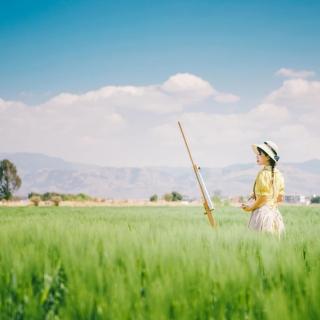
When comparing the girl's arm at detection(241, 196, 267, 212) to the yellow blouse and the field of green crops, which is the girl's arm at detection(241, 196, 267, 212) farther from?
the field of green crops

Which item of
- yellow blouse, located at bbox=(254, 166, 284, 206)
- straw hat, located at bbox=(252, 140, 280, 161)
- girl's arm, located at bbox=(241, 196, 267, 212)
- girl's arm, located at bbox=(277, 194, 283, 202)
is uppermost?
straw hat, located at bbox=(252, 140, 280, 161)

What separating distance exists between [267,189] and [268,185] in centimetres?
7

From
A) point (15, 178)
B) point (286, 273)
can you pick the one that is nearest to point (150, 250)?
point (286, 273)

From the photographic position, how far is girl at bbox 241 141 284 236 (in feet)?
22.9

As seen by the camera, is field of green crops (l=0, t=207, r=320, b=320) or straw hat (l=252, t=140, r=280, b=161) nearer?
field of green crops (l=0, t=207, r=320, b=320)

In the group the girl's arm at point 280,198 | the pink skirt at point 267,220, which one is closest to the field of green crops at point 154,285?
the pink skirt at point 267,220

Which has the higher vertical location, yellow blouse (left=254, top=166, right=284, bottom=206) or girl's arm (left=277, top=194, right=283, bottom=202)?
yellow blouse (left=254, top=166, right=284, bottom=206)

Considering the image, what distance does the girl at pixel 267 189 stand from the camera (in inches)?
275

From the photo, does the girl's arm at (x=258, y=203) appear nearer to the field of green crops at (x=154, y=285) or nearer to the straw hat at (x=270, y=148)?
the straw hat at (x=270, y=148)

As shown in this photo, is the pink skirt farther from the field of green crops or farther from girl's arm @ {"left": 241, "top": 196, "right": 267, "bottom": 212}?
the field of green crops

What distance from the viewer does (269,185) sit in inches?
276

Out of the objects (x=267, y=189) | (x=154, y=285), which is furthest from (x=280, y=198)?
(x=154, y=285)

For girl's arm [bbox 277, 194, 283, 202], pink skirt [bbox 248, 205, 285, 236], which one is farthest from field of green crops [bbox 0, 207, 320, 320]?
girl's arm [bbox 277, 194, 283, 202]

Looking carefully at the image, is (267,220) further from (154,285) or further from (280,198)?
(154,285)
